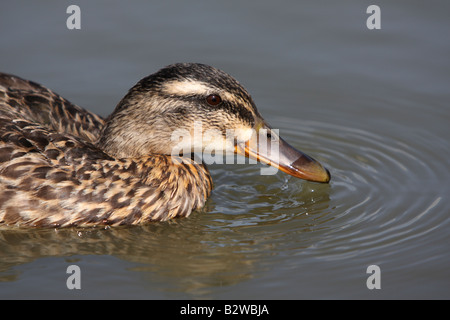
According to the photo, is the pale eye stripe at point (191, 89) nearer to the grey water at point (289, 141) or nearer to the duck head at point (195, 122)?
the duck head at point (195, 122)

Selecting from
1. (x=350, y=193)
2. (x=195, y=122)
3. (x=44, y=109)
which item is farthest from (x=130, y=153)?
(x=350, y=193)

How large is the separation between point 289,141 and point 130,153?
7.97 ft

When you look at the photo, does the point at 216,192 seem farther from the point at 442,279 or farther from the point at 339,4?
the point at 339,4

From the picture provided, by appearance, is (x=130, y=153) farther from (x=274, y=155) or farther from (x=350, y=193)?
(x=350, y=193)

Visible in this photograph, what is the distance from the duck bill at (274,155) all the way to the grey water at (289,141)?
0.47 meters

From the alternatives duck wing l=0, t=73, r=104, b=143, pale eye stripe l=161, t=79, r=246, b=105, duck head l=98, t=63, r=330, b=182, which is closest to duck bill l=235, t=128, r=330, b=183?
duck head l=98, t=63, r=330, b=182

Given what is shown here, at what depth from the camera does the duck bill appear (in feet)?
26.7

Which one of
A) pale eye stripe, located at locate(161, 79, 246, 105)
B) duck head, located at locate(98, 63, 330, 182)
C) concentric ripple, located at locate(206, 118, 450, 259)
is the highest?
pale eye stripe, located at locate(161, 79, 246, 105)

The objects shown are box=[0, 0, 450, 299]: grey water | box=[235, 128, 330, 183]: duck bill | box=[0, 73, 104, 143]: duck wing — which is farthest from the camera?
box=[0, 73, 104, 143]: duck wing

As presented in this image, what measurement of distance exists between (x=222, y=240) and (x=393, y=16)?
535cm

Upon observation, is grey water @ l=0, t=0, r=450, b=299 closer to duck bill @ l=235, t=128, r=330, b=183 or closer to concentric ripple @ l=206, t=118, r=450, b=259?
concentric ripple @ l=206, t=118, r=450, b=259

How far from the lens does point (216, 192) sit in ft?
29.4

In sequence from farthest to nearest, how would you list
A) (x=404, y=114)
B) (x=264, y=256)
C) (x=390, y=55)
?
(x=390, y=55), (x=404, y=114), (x=264, y=256)
